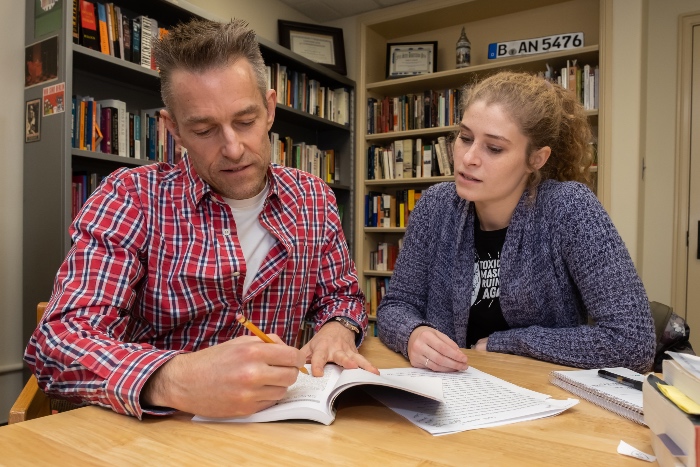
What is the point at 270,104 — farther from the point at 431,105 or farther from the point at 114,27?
the point at 431,105

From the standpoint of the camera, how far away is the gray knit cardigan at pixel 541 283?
1.08m

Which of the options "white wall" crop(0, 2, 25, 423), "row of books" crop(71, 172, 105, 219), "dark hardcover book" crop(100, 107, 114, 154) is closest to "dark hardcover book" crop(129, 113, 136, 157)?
"dark hardcover book" crop(100, 107, 114, 154)

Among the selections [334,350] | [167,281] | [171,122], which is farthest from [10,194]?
[334,350]

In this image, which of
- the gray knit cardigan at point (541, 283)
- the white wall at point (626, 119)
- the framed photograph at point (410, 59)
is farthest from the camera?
the framed photograph at point (410, 59)

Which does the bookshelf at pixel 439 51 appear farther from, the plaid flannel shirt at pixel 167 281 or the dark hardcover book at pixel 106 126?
the plaid flannel shirt at pixel 167 281

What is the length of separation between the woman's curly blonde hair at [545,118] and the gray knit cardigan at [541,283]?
12 centimetres

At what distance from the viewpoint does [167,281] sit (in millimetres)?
1068

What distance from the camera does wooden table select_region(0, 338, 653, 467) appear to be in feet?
1.92

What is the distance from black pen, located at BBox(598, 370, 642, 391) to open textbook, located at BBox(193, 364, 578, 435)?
0.10 metres

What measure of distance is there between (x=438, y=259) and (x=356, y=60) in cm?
282

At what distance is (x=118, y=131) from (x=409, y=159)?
195 centimetres

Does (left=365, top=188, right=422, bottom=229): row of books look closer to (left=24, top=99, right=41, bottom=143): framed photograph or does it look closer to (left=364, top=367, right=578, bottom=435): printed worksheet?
(left=24, top=99, right=41, bottom=143): framed photograph

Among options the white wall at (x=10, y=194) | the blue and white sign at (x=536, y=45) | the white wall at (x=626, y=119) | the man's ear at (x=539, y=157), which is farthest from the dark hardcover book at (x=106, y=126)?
the white wall at (x=626, y=119)

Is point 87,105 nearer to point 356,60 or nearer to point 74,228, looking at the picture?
point 74,228
